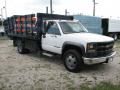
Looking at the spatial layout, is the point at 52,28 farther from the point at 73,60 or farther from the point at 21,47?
the point at 21,47

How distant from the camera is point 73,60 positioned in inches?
322

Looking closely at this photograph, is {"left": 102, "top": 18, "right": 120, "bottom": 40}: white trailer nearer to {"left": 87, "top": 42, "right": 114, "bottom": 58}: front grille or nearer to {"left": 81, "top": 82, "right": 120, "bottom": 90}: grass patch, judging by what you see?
{"left": 87, "top": 42, "right": 114, "bottom": 58}: front grille

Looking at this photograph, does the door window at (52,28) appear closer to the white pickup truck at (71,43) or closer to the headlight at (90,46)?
the white pickup truck at (71,43)

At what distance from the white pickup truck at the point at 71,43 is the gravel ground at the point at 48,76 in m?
0.53

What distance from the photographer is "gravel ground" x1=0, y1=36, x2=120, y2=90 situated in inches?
259

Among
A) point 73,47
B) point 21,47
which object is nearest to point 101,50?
point 73,47

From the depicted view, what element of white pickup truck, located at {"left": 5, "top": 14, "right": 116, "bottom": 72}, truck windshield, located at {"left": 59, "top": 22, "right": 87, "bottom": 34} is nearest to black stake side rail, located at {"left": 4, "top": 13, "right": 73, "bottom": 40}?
white pickup truck, located at {"left": 5, "top": 14, "right": 116, "bottom": 72}

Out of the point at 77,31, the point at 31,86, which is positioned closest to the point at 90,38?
the point at 77,31

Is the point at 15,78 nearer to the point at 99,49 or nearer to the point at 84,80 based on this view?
the point at 84,80

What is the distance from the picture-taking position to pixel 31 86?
21.2 feet

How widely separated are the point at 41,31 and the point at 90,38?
3003mm

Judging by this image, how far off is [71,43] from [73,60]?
660 mm

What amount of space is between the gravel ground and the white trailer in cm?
1680

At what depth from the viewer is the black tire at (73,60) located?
7.95 m
